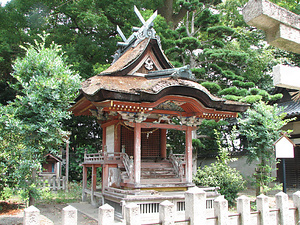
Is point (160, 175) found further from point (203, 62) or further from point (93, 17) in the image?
point (93, 17)

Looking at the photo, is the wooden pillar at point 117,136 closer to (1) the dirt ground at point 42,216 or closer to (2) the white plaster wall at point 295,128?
(1) the dirt ground at point 42,216

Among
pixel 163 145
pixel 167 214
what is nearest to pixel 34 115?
pixel 167 214

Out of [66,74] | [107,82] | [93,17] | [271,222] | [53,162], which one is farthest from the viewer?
[93,17]

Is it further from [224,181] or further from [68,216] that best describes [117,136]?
[68,216]

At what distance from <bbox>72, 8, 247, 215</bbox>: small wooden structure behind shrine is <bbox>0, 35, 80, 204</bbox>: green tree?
1.33 m

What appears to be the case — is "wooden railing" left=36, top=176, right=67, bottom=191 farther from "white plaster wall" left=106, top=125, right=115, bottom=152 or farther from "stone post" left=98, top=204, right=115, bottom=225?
"stone post" left=98, top=204, right=115, bottom=225

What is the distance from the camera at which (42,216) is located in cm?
1040

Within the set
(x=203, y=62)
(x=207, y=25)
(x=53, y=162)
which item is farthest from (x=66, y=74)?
(x=207, y=25)

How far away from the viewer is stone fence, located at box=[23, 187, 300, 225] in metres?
5.17

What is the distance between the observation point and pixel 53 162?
58.5ft

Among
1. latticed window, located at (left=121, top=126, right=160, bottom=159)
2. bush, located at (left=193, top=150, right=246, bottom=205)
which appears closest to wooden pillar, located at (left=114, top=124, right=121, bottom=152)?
latticed window, located at (left=121, top=126, right=160, bottom=159)

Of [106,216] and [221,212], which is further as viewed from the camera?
[221,212]

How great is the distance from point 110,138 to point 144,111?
114 inches

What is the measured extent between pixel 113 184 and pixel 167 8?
59.8 feet
